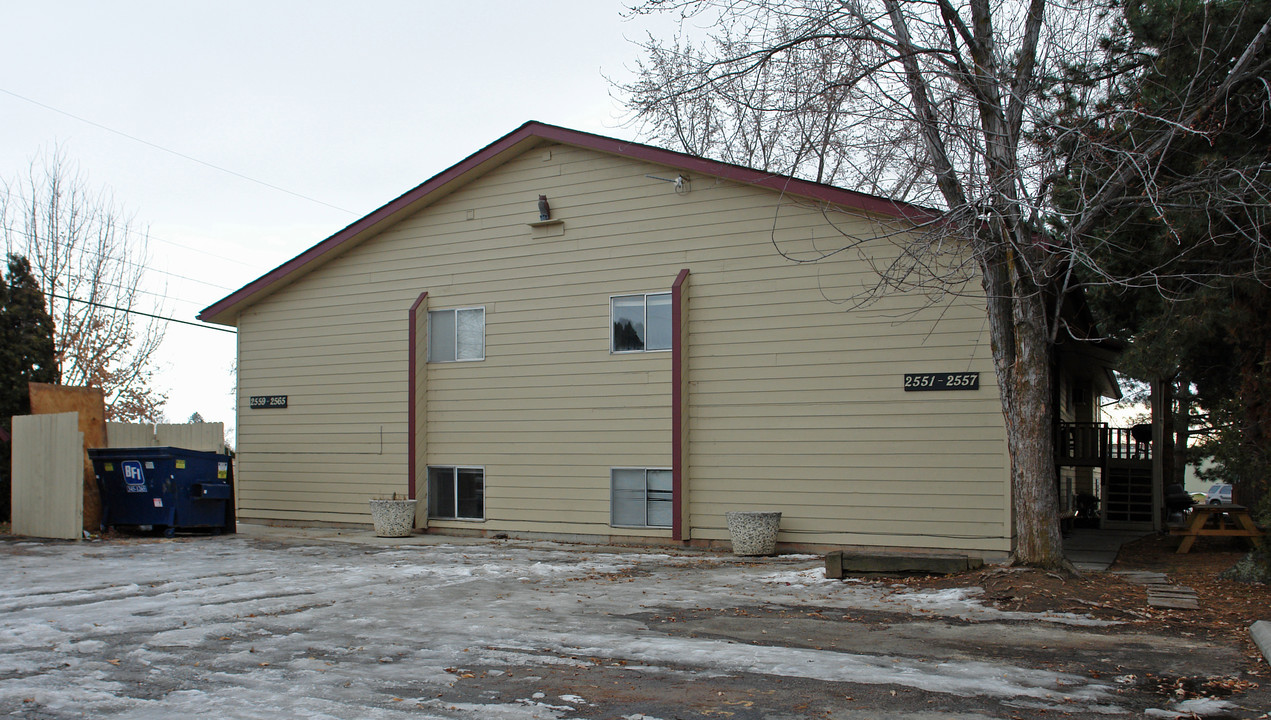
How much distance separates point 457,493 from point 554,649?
9.29m

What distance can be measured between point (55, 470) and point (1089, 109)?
51.2 feet

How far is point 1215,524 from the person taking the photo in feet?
45.8

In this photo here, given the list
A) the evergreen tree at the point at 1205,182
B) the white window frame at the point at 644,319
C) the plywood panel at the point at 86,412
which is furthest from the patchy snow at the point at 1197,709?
the plywood panel at the point at 86,412

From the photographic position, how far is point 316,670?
630 centimetres

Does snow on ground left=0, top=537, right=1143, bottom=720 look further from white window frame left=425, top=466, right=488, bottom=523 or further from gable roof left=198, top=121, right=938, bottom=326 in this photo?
gable roof left=198, top=121, right=938, bottom=326

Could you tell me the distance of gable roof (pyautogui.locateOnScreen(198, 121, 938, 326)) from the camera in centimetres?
1269

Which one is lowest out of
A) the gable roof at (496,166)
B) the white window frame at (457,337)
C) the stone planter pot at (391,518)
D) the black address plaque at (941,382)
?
the stone planter pot at (391,518)

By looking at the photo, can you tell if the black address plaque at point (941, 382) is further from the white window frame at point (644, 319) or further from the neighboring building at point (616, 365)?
the white window frame at point (644, 319)

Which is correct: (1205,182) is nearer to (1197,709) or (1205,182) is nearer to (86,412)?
(1197,709)

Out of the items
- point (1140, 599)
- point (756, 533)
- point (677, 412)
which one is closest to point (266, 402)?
point (677, 412)

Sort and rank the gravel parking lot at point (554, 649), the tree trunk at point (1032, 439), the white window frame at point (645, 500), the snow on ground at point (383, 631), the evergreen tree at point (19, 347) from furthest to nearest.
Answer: the evergreen tree at point (19, 347) → the white window frame at point (645, 500) → the tree trunk at point (1032, 439) → the snow on ground at point (383, 631) → the gravel parking lot at point (554, 649)

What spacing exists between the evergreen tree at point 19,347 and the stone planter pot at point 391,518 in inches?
262

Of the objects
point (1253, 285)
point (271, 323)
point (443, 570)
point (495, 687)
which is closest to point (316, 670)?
point (495, 687)

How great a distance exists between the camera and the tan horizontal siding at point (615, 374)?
12.5 meters
